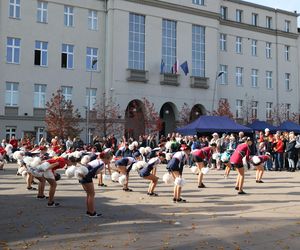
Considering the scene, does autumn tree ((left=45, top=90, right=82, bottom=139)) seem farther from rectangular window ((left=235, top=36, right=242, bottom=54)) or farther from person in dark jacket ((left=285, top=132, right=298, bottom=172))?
rectangular window ((left=235, top=36, right=242, bottom=54))

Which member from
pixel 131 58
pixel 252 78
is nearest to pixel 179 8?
pixel 131 58

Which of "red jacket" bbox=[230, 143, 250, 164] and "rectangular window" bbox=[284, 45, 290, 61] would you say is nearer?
"red jacket" bbox=[230, 143, 250, 164]

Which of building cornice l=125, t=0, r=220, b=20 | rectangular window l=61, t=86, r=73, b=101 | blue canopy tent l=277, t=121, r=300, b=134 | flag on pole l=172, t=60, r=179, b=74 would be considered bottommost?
blue canopy tent l=277, t=121, r=300, b=134

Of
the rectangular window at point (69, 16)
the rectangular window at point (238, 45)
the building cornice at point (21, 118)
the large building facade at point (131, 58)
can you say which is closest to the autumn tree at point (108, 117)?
the large building facade at point (131, 58)

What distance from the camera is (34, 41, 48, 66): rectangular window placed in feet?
145

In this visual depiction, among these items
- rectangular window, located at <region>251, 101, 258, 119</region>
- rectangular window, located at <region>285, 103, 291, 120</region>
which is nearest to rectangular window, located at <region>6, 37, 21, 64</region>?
rectangular window, located at <region>251, 101, 258, 119</region>

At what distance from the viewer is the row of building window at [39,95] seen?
4302 cm

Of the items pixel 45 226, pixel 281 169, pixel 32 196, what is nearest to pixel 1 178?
pixel 32 196

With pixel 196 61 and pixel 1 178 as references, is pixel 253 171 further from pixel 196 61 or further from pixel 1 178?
pixel 196 61

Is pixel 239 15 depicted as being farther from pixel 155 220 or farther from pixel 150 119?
pixel 155 220

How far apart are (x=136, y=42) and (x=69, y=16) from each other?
7.42 meters

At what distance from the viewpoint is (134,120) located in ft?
159

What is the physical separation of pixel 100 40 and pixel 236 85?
19.4m

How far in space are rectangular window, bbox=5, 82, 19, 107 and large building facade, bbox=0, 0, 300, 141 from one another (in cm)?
9
